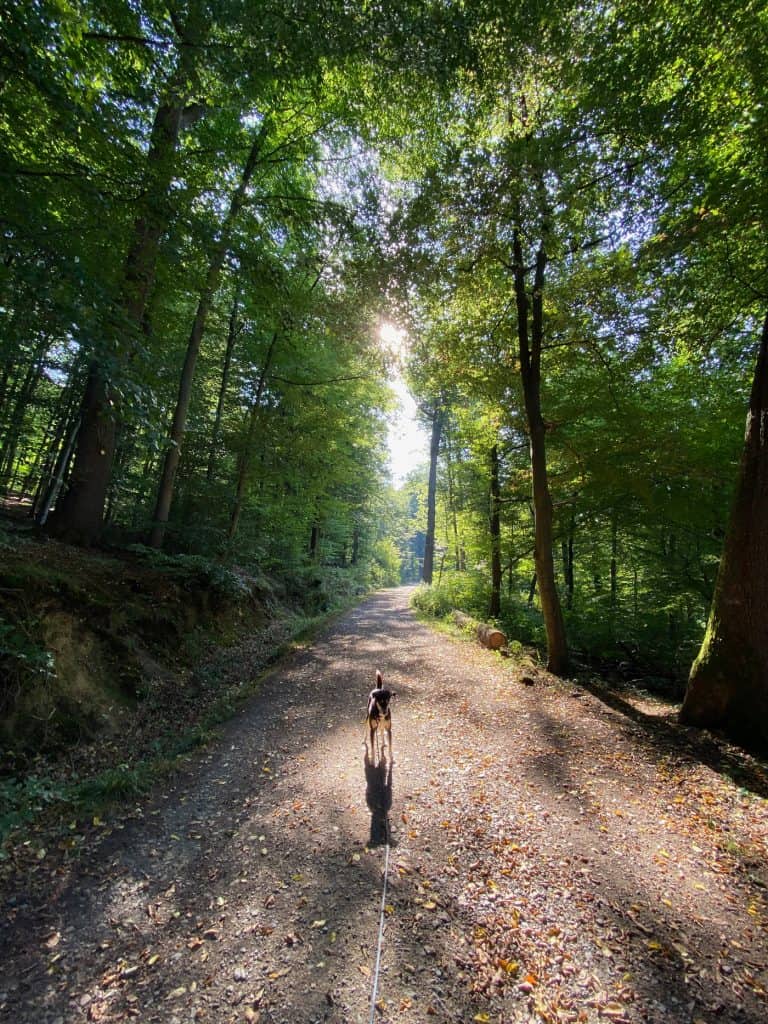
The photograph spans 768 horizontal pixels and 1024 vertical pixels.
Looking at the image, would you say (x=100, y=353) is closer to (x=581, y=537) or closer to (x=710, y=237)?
(x=710, y=237)

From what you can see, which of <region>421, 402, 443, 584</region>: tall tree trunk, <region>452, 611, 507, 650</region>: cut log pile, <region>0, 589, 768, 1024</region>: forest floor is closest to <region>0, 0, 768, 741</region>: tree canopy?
<region>452, 611, 507, 650</region>: cut log pile

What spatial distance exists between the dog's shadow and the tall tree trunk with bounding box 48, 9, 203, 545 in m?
4.45

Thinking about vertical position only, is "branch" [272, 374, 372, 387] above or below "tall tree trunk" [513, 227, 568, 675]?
above

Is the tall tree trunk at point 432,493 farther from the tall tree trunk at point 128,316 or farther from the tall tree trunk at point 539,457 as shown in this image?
the tall tree trunk at point 128,316

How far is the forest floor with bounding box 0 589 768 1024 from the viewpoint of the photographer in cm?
212

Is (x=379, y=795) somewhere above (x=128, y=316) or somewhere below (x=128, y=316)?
below

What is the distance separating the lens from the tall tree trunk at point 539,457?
7449 millimetres

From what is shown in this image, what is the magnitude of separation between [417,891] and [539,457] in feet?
22.1

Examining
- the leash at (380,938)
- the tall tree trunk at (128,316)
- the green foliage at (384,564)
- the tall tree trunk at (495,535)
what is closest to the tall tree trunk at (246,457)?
the tall tree trunk at (128,316)

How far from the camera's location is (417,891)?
9.17 feet

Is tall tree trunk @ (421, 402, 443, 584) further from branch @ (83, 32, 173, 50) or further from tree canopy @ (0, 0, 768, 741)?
branch @ (83, 32, 173, 50)

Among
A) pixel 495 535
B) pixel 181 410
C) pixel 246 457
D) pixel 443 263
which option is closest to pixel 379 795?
pixel 443 263

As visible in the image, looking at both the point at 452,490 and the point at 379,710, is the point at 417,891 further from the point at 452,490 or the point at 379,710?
the point at 452,490

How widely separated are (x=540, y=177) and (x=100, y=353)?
19.3 ft
